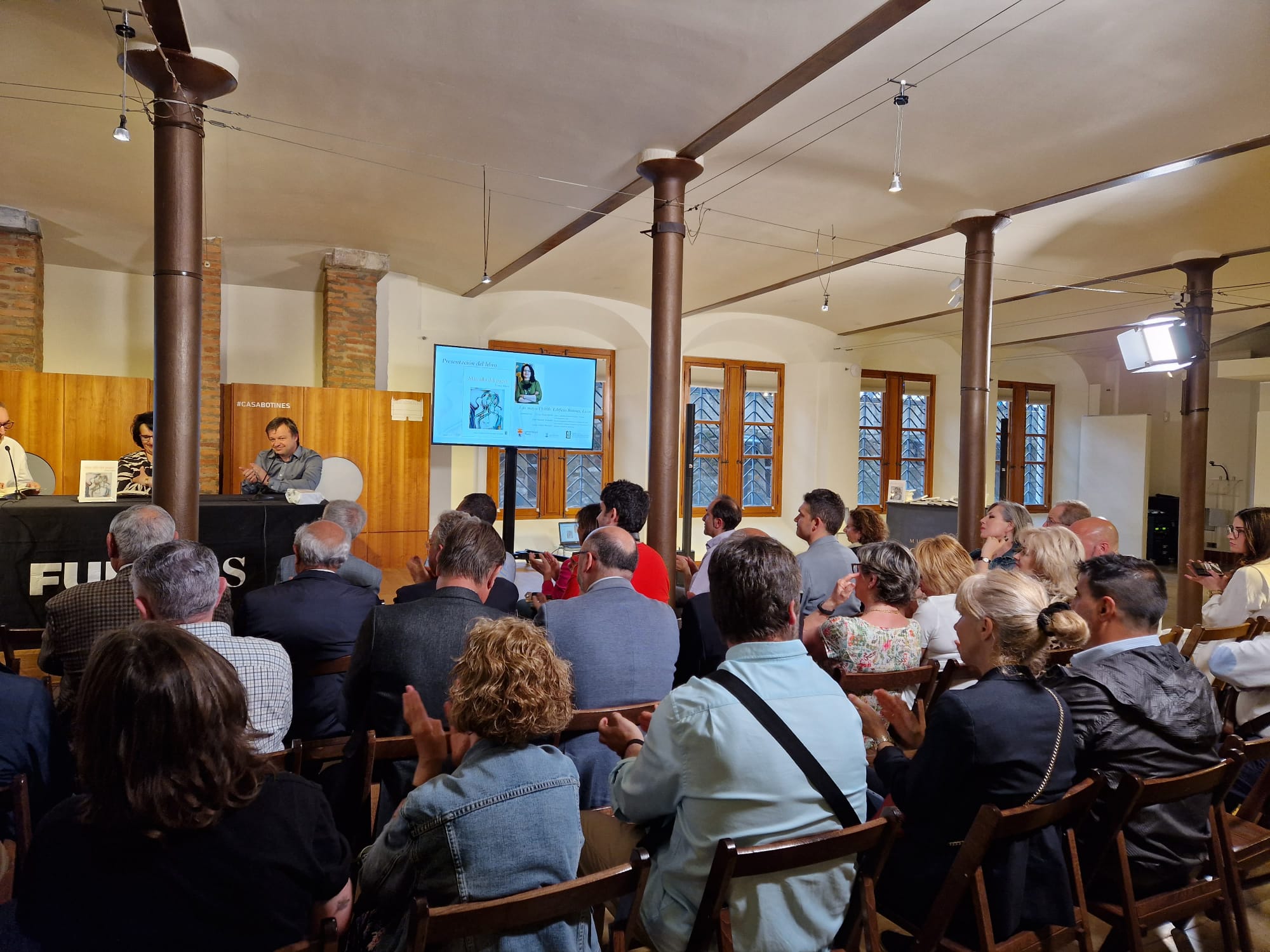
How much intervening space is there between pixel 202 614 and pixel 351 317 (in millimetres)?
6480

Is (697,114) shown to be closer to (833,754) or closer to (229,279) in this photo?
(833,754)

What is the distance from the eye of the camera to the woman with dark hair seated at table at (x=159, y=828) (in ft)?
3.82

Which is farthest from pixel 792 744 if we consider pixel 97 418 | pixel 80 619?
pixel 97 418

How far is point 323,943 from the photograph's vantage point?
125cm

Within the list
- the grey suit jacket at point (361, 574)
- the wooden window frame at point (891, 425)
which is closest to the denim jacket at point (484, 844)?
the grey suit jacket at point (361, 574)

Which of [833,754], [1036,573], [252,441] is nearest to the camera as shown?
[833,754]

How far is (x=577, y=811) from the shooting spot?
1.49 meters

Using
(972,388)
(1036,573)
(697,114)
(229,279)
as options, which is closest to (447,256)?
(229,279)

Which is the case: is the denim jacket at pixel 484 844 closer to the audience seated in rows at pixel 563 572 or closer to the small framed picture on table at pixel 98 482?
the audience seated in rows at pixel 563 572

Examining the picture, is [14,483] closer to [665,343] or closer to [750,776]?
[665,343]

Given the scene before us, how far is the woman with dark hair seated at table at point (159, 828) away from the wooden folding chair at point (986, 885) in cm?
119

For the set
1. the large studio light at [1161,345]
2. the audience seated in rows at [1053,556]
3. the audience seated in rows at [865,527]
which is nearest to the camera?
the audience seated in rows at [1053,556]

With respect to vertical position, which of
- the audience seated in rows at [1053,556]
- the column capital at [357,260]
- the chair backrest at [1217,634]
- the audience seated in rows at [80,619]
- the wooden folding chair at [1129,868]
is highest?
the column capital at [357,260]

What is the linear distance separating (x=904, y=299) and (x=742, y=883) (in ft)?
29.7
